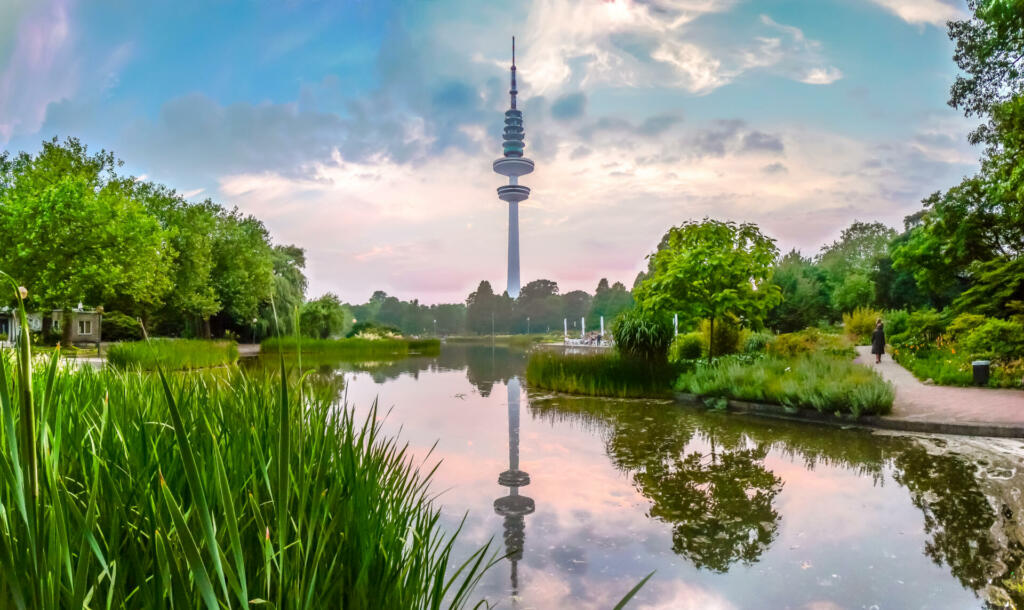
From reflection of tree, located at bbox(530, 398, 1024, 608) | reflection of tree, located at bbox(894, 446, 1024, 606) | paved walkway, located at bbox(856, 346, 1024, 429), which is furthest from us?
paved walkway, located at bbox(856, 346, 1024, 429)

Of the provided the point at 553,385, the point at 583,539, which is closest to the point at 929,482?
the point at 583,539

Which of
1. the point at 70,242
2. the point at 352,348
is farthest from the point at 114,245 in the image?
the point at 352,348

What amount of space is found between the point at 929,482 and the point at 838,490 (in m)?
1.07

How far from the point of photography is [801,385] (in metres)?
10.4

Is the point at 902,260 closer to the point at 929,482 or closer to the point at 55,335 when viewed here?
the point at 929,482

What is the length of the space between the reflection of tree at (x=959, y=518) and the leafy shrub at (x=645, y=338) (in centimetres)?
684

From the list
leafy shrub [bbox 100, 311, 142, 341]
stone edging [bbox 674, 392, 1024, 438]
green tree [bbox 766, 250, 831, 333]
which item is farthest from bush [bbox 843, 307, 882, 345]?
leafy shrub [bbox 100, 311, 142, 341]

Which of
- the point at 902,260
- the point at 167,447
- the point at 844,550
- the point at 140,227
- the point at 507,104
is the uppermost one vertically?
the point at 507,104

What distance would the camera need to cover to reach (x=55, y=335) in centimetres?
2831

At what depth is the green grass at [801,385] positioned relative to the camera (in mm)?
9504

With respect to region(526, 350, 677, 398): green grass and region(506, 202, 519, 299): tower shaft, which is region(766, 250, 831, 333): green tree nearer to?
region(526, 350, 677, 398): green grass

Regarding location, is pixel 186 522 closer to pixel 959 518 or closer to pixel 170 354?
pixel 959 518

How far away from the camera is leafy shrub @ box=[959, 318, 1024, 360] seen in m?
13.9

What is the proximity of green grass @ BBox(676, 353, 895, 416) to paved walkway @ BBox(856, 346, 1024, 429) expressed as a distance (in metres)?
0.41
